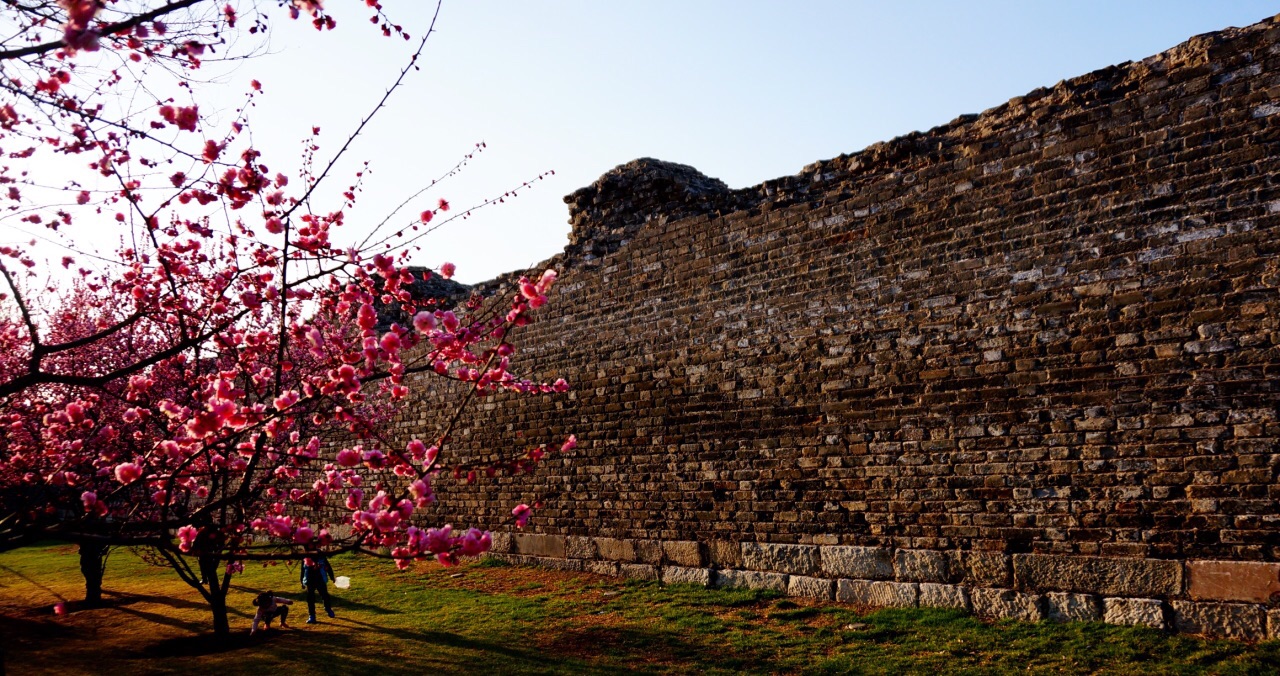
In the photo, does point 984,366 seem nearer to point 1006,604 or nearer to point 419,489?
point 1006,604

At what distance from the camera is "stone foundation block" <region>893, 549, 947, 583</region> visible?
7215 mm

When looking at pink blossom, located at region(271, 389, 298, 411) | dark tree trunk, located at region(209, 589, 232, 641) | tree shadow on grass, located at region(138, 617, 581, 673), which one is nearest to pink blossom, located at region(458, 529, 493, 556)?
pink blossom, located at region(271, 389, 298, 411)

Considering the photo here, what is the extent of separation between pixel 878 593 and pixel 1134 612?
2108mm

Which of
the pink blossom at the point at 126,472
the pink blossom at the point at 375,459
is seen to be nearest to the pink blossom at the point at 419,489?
the pink blossom at the point at 375,459

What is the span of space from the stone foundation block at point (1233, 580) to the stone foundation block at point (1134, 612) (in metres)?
0.26

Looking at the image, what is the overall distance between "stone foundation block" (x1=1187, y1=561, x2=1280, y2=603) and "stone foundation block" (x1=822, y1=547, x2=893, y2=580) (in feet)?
7.85

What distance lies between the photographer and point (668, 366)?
9781 mm

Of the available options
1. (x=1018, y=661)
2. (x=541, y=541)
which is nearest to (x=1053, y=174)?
(x=1018, y=661)

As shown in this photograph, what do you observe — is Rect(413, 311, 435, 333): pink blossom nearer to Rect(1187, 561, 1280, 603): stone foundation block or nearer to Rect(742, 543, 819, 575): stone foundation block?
Rect(742, 543, 819, 575): stone foundation block

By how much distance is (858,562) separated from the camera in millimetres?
7758

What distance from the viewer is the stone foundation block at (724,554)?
28.9 feet

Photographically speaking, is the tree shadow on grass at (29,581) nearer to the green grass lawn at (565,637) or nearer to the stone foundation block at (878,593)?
the green grass lawn at (565,637)

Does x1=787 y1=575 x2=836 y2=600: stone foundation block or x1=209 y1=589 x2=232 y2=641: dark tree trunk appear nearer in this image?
x1=787 y1=575 x2=836 y2=600: stone foundation block

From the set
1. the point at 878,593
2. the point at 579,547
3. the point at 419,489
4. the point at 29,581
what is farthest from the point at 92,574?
the point at 878,593
